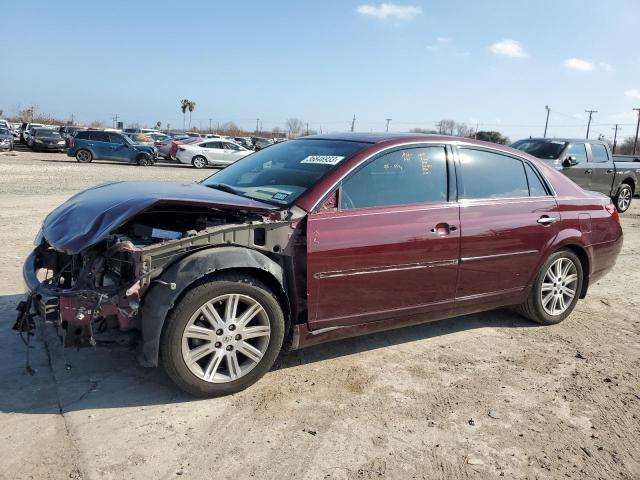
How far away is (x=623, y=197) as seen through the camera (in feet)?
49.1

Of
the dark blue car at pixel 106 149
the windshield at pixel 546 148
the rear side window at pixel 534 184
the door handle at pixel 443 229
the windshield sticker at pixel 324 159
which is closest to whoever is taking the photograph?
the windshield sticker at pixel 324 159

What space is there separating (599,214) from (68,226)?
4.73 m

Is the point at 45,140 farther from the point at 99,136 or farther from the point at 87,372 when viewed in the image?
the point at 87,372

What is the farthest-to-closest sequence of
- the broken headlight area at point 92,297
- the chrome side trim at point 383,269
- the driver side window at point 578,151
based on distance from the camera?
the driver side window at point 578,151 → the chrome side trim at point 383,269 → the broken headlight area at point 92,297

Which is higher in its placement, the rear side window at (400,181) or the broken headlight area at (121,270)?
the rear side window at (400,181)

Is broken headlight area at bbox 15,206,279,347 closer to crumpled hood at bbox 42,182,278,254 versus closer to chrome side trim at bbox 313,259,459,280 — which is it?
crumpled hood at bbox 42,182,278,254

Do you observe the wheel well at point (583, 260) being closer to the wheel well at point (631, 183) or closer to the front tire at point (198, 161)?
the wheel well at point (631, 183)

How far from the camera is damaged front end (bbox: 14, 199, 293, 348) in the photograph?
10.3ft

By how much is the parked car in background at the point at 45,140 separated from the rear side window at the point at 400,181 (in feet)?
99.1

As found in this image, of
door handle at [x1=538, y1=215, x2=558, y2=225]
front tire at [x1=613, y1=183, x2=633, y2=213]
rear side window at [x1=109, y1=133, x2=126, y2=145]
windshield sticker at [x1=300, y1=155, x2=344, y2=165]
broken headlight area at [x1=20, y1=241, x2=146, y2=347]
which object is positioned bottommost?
front tire at [x1=613, y1=183, x2=633, y2=213]

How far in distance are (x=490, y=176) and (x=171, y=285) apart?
2818mm

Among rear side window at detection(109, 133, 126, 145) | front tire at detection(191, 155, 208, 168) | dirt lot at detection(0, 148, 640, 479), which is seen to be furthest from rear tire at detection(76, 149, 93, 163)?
dirt lot at detection(0, 148, 640, 479)

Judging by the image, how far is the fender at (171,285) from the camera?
10.5 feet

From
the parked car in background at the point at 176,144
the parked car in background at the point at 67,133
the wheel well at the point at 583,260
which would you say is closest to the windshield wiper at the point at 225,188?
the wheel well at the point at 583,260
